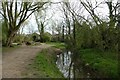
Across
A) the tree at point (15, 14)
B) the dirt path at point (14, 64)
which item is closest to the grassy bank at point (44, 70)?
the dirt path at point (14, 64)

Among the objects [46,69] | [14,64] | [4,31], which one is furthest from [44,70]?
[4,31]

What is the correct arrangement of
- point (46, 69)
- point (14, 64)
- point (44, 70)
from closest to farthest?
point (44, 70), point (46, 69), point (14, 64)

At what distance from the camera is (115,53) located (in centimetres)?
1892

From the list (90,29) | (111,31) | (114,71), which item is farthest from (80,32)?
(114,71)

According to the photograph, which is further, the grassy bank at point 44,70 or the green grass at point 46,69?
the green grass at point 46,69

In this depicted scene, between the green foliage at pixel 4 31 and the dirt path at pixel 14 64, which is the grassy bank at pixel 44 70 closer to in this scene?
the dirt path at pixel 14 64

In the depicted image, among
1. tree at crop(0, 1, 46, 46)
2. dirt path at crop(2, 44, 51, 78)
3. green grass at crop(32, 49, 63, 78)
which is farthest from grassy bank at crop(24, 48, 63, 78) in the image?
tree at crop(0, 1, 46, 46)

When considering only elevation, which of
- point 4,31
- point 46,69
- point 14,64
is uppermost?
point 4,31

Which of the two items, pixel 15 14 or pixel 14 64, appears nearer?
pixel 14 64

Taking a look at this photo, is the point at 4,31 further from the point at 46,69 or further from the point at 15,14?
the point at 46,69

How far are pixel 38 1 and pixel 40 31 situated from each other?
1191 inches

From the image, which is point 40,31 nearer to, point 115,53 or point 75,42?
point 75,42

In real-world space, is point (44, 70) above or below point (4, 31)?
below

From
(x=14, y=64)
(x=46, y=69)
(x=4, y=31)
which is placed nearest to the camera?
(x=46, y=69)
